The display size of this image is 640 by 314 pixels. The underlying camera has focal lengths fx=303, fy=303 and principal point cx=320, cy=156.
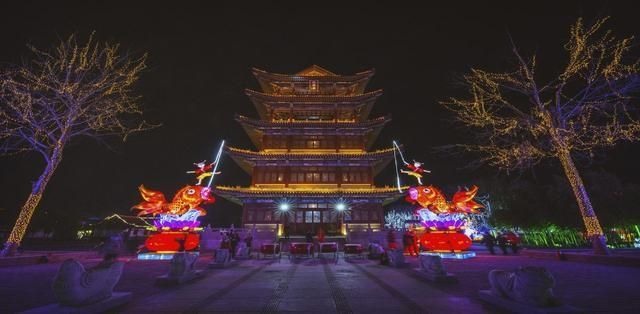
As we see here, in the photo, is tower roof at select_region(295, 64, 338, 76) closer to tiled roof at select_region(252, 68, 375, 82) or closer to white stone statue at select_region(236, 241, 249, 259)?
tiled roof at select_region(252, 68, 375, 82)

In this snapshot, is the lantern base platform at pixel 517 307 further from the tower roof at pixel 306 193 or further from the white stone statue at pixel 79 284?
the tower roof at pixel 306 193

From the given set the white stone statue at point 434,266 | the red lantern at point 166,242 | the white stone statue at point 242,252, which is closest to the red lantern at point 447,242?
the white stone statue at point 434,266

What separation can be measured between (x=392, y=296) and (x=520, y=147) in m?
9.28

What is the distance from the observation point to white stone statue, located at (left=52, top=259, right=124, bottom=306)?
13.6 feet

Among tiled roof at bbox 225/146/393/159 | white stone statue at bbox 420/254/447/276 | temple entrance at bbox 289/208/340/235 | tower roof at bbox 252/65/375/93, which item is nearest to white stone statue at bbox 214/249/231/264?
white stone statue at bbox 420/254/447/276

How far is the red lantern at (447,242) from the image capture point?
45.5 ft

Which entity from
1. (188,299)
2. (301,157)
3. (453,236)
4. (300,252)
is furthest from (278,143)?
(188,299)

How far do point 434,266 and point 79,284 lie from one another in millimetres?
7004

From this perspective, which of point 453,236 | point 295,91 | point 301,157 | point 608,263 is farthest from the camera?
point 295,91

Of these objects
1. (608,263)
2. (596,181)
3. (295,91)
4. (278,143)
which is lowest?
(608,263)

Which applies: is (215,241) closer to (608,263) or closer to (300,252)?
(300,252)

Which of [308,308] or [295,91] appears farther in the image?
[295,91]

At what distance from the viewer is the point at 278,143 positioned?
1050 inches

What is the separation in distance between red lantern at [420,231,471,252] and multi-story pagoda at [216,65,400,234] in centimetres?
926
